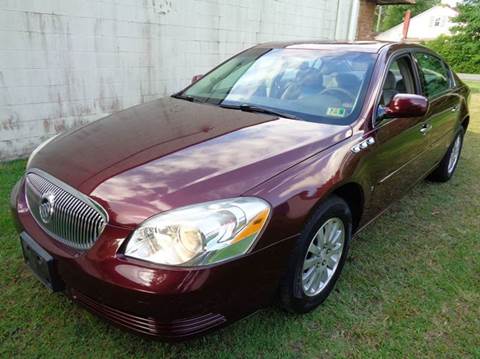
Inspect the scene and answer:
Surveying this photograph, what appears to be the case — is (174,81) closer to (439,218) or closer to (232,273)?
(439,218)

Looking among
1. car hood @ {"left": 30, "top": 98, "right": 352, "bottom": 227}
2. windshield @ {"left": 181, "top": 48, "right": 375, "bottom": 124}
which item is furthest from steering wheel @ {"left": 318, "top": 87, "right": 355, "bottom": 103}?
car hood @ {"left": 30, "top": 98, "right": 352, "bottom": 227}

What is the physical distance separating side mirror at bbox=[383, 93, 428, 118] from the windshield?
209 millimetres

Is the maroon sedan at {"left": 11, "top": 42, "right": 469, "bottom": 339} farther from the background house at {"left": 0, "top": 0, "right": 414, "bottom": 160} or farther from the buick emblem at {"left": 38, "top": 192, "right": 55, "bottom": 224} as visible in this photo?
the background house at {"left": 0, "top": 0, "right": 414, "bottom": 160}

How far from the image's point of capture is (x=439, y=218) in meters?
3.62

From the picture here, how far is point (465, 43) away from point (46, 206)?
31463 mm

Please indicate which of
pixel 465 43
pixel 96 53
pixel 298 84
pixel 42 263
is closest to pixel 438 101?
pixel 298 84

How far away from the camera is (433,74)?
376cm

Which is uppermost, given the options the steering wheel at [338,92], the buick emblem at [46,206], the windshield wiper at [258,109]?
the steering wheel at [338,92]

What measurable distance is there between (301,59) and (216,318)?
2095mm

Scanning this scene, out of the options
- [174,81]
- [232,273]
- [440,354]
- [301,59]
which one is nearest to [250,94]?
[301,59]

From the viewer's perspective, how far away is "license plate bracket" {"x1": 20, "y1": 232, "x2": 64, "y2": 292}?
183 centimetres

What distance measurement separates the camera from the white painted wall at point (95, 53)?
4527mm

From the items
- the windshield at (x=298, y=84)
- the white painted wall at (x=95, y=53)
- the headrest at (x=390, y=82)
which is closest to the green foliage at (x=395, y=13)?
the white painted wall at (x=95, y=53)

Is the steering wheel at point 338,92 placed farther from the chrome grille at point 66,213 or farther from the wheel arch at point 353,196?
the chrome grille at point 66,213
